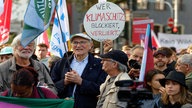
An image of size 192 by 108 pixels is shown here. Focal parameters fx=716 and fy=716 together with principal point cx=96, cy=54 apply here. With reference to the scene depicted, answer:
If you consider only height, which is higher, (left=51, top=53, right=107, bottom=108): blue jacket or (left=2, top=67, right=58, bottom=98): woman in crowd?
(left=2, top=67, right=58, bottom=98): woman in crowd

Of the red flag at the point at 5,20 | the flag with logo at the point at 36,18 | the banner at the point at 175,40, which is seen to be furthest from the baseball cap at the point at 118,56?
the banner at the point at 175,40

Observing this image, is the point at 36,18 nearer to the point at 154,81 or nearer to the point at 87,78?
the point at 87,78

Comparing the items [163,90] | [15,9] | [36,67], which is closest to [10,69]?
[36,67]

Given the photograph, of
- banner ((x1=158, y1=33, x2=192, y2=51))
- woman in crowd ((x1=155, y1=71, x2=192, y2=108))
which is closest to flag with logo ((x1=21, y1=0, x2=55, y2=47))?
woman in crowd ((x1=155, y1=71, x2=192, y2=108))

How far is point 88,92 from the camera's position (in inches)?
352

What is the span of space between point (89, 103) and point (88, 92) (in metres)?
0.16

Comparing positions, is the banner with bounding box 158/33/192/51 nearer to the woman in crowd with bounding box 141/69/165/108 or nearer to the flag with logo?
the woman in crowd with bounding box 141/69/165/108

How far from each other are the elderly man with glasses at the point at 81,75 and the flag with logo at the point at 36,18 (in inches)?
26.5

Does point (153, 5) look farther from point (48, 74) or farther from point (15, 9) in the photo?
point (48, 74)

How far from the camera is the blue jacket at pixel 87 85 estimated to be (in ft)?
29.2

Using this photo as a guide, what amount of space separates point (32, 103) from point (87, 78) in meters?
1.53

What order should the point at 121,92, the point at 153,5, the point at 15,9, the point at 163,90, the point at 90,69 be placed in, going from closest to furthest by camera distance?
the point at 121,92, the point at 163,90, the point at 90,69, the point at 15,9, the point at 153,5

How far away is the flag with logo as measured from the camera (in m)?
8.12

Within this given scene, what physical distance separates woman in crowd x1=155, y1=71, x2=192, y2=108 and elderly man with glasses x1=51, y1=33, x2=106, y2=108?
48.4 inches
